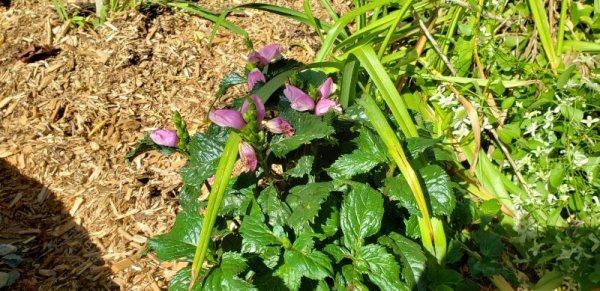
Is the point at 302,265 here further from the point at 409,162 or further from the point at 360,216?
the point at 409,162

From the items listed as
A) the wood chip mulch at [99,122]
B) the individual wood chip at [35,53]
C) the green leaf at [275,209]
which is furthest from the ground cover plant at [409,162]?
the individual wood chip at [35,53]

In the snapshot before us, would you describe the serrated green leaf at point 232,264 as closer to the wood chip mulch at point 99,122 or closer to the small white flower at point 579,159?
the wood chip mulch at point 99,122

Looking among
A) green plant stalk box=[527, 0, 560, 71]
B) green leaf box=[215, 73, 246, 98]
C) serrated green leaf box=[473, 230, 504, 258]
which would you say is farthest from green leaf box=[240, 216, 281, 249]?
green plant stalk box=[527, 0, 560, 71]

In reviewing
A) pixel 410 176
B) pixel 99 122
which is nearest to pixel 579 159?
pixel 410 176

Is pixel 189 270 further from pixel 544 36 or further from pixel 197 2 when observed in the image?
pixel 197 2

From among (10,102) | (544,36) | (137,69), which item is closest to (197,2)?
(137,69)

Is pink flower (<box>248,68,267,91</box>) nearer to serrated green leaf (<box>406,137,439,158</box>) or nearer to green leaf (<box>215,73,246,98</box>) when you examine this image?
green leaf (<box>215,73,246,98</box>)
